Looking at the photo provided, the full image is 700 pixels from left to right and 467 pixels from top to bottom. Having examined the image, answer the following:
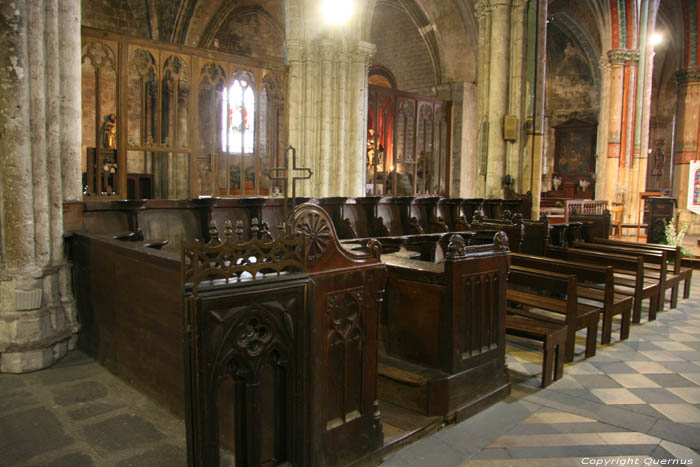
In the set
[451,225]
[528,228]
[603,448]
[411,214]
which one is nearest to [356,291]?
[603,448]

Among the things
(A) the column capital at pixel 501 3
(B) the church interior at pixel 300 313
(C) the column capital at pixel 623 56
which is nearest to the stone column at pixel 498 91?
(A) the column capital at pixel 501 3

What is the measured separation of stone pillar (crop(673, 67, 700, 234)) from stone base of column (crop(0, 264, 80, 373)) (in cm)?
1754

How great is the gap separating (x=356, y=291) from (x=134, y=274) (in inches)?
54.6

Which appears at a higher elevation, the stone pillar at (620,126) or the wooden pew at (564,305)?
the stone pillar at (620,126)

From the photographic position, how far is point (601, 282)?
15.0 ft

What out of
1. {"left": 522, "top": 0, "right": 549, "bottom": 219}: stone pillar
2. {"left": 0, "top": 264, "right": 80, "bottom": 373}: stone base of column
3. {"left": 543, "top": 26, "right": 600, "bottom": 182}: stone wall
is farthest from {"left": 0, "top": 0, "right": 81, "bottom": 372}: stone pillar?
{"left": 543, "top": 26, "right": 600, "bottom": 182}: stone wall

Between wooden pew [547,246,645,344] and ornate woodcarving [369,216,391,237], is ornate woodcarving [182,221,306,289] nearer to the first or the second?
wooden pew [547,246,645,344]

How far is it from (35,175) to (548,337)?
3773mm

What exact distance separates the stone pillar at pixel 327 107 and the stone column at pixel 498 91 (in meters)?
2.54

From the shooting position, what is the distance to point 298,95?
26.8 ft

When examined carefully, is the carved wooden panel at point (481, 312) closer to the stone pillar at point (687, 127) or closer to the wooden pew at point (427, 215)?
the wooden pew at point (427, 215)

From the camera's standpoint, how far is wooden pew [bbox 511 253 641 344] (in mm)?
4500

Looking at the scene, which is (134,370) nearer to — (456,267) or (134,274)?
(134,274)

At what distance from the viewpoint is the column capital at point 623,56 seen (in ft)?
46.6
